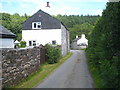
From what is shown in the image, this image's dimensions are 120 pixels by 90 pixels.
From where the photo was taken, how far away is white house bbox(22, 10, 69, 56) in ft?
119

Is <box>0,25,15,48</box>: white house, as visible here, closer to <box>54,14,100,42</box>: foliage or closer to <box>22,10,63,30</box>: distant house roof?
<box>22,10,63,30</box>: distant house roof

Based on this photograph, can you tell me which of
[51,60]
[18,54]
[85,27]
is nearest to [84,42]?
[85,27]

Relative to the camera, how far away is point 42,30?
37031 millimetres

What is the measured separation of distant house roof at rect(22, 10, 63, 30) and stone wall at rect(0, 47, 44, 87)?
2157cm

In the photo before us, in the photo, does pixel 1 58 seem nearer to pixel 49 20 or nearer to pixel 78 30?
pixel 49 20

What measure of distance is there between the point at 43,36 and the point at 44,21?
2.51m

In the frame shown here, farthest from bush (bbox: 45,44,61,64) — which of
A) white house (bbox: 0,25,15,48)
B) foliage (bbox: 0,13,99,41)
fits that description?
white house (bbox: 0,25,15,48)

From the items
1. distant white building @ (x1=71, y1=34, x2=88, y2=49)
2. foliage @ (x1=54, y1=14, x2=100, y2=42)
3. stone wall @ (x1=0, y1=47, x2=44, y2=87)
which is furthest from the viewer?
foliage @ (x1=54, y1=14, x2=100, y2=42)

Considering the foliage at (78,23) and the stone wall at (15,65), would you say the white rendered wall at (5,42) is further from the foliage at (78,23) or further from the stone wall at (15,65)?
the foliage at (78,23)

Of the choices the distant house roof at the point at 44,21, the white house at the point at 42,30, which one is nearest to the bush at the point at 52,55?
the white house at the point at 42,30

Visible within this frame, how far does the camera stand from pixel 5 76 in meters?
10.1

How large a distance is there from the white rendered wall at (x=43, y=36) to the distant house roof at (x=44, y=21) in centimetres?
66

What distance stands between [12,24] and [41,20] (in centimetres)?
3182

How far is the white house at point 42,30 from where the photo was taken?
36.4 metres
